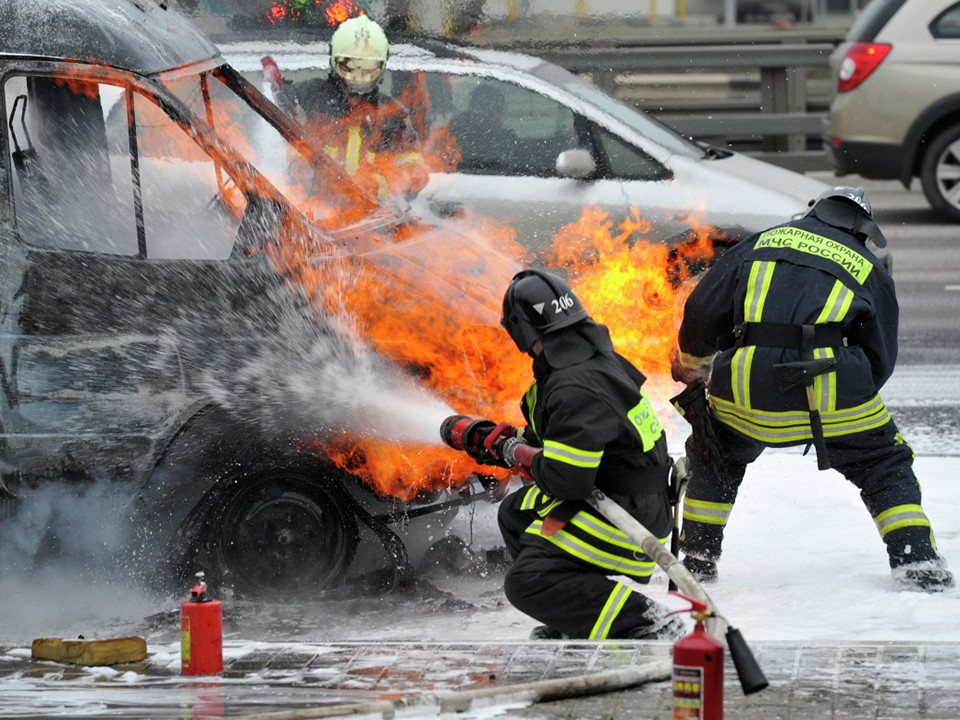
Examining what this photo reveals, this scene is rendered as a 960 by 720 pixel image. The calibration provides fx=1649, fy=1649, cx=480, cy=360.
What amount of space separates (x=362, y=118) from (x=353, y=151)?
0.82ft

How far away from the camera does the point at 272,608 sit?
240 inches

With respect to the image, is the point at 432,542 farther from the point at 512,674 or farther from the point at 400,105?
the point at 400,105

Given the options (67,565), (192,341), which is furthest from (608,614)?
(67,565)

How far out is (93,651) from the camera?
195 inches

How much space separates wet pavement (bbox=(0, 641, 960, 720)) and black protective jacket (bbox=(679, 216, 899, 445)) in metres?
1.28

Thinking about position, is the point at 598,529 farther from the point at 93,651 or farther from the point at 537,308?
the point at 93,651

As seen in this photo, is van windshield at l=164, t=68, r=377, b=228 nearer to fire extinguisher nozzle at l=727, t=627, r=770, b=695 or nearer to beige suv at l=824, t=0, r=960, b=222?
fire extinguisher nozzle at l=727, t=627, r=770, b=695

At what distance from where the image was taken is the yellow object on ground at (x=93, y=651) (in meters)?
4.96

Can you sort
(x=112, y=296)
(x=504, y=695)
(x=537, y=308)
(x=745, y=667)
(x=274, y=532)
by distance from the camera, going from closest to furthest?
(x=745, y=667) → (x=504, y=695) → (x=537, y=308) → (x=112, y=296) → (x=274, y=532)

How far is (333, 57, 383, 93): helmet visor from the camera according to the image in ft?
26.7

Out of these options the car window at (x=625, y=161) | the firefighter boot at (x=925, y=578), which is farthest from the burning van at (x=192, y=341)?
the car window at (x=625, y=161)

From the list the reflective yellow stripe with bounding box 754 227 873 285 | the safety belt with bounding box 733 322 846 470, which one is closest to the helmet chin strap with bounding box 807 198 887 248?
the reflective yellow stripe with bounding box 754 227 873 285

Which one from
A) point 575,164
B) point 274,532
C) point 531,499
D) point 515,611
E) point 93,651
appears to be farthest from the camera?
point 575,164

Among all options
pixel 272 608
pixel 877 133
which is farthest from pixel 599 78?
pixel 272 608
